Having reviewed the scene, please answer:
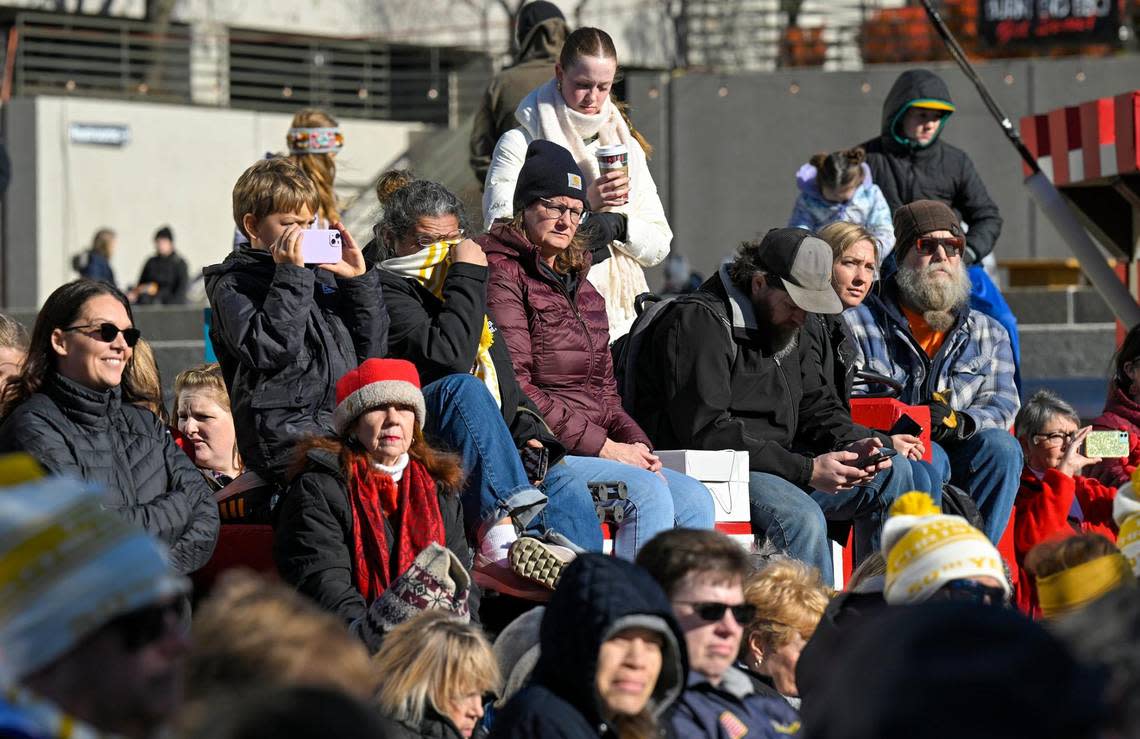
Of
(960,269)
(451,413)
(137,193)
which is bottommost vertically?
(451,413)

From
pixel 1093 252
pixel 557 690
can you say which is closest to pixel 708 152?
pixel 1093 252

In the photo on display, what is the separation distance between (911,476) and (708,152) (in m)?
16.2

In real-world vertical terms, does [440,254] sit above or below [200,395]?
above

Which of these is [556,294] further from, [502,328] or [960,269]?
[960,269]

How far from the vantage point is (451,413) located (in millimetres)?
5766

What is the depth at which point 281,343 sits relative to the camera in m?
5.64

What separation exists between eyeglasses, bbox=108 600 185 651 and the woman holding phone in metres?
5.34

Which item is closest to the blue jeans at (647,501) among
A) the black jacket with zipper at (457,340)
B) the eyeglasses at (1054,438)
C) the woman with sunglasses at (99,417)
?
the black jacket with zipper at (457,340)

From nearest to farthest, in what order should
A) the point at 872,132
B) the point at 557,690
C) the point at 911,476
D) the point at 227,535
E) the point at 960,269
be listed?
the point at 557,690, the point at 227,535, the point at 911,476, the point at 960,269, the point at 872,132

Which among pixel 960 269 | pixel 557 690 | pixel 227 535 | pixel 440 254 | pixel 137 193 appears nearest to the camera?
pixel 557 690

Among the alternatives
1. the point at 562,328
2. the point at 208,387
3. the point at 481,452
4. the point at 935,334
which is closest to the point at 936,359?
the point at 935,334

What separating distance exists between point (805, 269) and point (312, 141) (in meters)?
2.57

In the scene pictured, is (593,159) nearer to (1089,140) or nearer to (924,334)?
(924,334)

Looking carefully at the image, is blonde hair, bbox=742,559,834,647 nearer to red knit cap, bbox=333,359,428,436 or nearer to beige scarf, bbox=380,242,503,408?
red knit cap, bbox=333,359,428,436
